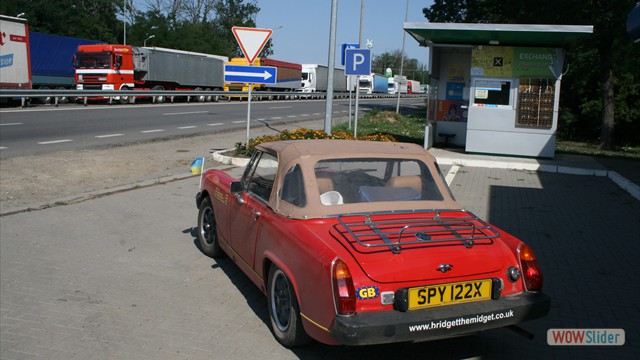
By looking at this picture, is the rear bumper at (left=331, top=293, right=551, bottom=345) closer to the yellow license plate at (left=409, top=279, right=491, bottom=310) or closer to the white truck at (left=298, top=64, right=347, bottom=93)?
the yellow license plate at (left=409, top=279, right=491, bottom=310)

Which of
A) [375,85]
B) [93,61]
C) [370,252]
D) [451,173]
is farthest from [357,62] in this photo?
[375,85]

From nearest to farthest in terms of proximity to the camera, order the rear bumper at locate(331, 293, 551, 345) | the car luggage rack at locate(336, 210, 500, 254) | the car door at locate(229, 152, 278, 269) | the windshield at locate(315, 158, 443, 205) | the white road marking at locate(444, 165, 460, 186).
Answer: the rear bumper at locate(331, 293, 551, 345), the car luggage rack at locate(336, 210, 500, 254), the windshield at locate(315, 158, 443, 205), the car door at locate(229, 152, 278, 269), the white road marking at locate(444, 165, 460, 186)

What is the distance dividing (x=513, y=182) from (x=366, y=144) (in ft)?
25.0

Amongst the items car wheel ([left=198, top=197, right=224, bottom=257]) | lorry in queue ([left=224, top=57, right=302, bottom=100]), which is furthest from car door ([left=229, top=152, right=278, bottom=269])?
lorry in queue ([left=224, top=57, right=302, bottom=100])

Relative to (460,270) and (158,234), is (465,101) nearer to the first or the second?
(158,234)

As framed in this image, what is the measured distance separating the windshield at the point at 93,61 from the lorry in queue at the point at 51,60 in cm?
319

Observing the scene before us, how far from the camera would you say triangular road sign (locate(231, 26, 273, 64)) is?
502 inches

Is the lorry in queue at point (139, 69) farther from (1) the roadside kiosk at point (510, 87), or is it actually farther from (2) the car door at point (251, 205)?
(2) the car door at point (251, 205)

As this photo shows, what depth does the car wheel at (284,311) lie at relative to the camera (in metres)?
3.93

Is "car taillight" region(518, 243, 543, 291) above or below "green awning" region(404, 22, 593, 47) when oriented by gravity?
below

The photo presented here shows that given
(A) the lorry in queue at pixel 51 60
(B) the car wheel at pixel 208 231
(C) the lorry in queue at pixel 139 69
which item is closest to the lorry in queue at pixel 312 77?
(C) the lorry in queue at pixel 139 69

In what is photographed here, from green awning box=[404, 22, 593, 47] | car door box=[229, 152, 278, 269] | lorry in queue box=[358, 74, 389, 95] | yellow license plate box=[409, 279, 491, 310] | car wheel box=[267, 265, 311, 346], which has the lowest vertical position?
car wheel box=[267, 265, 311, 346]

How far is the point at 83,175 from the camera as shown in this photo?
1121cm

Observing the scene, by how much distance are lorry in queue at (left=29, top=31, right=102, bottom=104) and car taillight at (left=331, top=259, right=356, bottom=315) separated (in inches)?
1424
